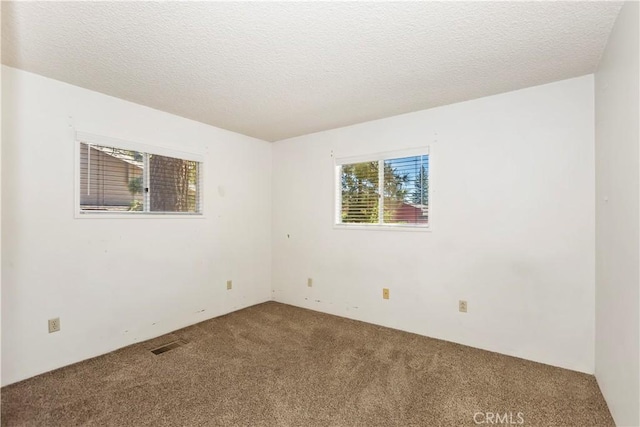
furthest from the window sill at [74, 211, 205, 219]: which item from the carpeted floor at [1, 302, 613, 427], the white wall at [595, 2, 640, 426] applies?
the white wall at [595, 2, 640, 426]

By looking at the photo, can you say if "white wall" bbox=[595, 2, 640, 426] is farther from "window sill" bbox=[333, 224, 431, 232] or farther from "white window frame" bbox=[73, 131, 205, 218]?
"white window frame" bbox=[73, 131, 205, 218]

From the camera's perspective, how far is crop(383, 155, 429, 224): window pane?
317cm

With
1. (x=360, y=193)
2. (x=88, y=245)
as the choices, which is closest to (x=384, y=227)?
(x=360, y=193)

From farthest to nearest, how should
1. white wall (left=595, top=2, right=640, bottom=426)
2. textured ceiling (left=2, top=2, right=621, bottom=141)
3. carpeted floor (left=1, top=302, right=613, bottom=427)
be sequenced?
carpeted floor (left=1, top=302, right=613, bottom=427), textured ceiling (left=2, top=2, right=621, bottom=141), white wall (left=595, top=2, right=640, bottom=426)

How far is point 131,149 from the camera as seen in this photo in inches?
114

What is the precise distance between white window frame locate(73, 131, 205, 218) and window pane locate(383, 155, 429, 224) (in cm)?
216

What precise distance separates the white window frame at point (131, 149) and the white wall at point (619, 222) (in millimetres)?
3565

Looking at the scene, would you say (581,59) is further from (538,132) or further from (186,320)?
(186,320)

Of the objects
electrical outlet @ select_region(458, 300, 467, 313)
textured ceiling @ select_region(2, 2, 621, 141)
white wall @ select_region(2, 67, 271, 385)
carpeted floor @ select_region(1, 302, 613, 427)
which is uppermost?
textured ceiling @ select_region(2, 2, 621, 141)

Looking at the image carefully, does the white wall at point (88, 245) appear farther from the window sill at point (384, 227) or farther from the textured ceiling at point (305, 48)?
the window sill at point (384, 227)

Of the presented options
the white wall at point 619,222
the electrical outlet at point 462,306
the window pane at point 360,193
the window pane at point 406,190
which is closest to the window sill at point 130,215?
the window pane at point 360,193

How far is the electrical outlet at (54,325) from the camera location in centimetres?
237

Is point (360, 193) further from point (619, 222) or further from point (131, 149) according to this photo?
point (131, 149)

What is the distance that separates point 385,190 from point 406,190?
0.83ft
